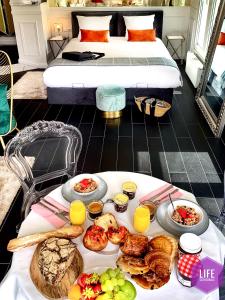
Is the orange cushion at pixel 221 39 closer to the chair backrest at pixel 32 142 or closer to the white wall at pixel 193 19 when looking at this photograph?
the white wall at pixel 193 19

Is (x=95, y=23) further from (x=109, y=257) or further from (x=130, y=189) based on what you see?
(x=109, y=257)

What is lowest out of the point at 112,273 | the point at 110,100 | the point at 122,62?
the point at 110,100

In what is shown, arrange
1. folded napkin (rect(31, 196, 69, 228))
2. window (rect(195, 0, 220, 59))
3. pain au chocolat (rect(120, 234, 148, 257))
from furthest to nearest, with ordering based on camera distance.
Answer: window (rect(195, 0, 220, 59)), folded napkin (rect(31, 196, 69, 228)), pain au chocolat (rect(120, 234, 148, 257))

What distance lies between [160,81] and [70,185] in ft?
8.96

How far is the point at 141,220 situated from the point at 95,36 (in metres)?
4.47

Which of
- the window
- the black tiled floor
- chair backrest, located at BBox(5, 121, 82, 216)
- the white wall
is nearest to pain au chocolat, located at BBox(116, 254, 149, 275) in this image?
chair backrest, located at BBox(5, 121, 82, 216)

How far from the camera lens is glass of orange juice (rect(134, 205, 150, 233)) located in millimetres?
1319

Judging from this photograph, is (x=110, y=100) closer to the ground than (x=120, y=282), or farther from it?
closer to the ground

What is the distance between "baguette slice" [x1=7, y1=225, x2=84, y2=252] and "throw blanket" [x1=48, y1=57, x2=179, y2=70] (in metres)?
3.08

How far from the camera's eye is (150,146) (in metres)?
3.34

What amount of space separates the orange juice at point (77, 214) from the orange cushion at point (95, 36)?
171 inches

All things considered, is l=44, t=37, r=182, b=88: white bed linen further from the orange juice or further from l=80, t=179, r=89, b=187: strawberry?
the orange juice

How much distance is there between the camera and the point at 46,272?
3.56ft

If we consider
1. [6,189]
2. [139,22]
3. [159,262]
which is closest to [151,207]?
[159,262]
